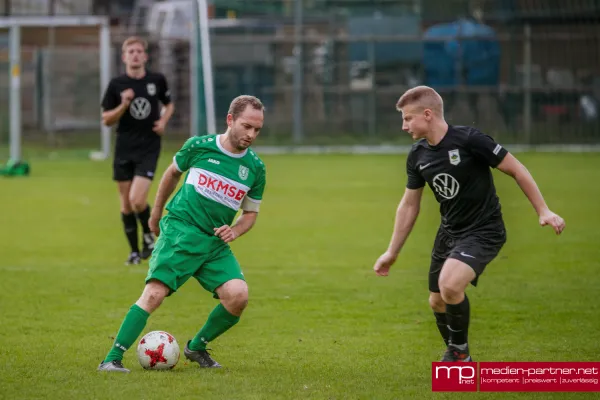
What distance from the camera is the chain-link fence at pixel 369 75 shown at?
31.4m

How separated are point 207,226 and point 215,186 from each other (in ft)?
0.85

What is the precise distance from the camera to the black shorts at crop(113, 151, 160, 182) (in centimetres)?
1231

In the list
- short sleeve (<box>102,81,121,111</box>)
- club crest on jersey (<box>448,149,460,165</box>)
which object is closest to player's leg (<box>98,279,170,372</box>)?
club crest on jersey (<box>448,149,460,165</box>)

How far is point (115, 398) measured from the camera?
20.7 ft

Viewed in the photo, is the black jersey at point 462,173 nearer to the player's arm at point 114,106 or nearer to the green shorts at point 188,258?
the green shorts at point 188,258

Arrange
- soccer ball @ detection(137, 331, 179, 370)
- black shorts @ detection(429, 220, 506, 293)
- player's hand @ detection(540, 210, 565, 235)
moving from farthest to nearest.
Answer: soccer ball @ detection(137, 331, 179, 370) → black shorts @ detection(429, 220, 506, 293) → player's hand @ detection(540, 210, 565, 235)

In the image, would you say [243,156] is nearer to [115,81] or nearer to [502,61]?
[115,81]

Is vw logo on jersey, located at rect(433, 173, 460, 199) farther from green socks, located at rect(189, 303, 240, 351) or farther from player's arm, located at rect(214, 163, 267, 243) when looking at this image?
green socks, located at rect(189, 303, 240, 351)

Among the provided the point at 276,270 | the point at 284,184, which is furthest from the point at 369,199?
the point at 276,270

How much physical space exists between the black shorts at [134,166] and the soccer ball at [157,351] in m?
5.40

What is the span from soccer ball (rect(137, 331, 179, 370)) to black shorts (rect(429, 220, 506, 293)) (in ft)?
5.52

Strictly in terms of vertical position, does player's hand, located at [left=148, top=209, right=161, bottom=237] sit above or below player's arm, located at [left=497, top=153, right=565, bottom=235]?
below

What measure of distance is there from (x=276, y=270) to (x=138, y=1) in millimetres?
27129

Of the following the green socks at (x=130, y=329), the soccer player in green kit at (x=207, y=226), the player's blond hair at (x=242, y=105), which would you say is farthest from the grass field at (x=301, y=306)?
the player's blond hair at (x=242, y=105)
